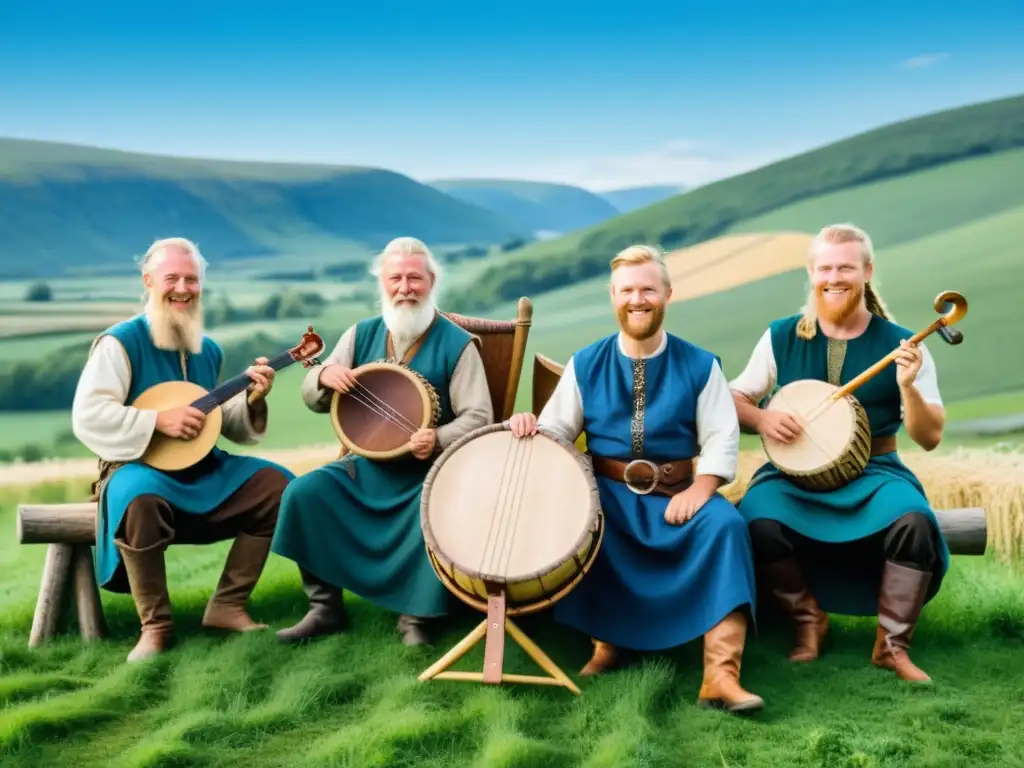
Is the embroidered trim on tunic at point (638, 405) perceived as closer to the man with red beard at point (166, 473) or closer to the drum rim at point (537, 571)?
the drum rim at point (537, 571)

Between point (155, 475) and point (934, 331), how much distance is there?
3.09 m

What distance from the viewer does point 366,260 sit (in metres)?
11.7

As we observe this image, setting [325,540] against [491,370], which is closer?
[325,540]

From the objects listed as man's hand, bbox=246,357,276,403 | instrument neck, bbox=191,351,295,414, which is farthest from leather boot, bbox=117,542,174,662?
man's hand, bbox=246,357,276,403

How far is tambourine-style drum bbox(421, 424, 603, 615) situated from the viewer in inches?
155

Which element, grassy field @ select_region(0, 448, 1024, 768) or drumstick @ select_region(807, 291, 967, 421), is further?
drumstick @ select_region(807, 291, 967, 421)

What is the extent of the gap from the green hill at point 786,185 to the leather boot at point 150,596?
18.6 feet

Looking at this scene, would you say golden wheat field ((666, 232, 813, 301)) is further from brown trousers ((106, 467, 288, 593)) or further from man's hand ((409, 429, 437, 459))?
brown trousers ((106, 467, 288, 593))

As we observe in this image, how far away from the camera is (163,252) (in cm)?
496

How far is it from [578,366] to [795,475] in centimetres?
94

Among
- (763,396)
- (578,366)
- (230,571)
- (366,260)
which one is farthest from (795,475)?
(366,260)

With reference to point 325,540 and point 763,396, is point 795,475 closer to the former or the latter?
point 763,396

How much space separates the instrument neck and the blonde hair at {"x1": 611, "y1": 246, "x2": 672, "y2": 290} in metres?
1.49

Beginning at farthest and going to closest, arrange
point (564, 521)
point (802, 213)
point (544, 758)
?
point (802, 213) → point (564, 521) → point (544, 758)
